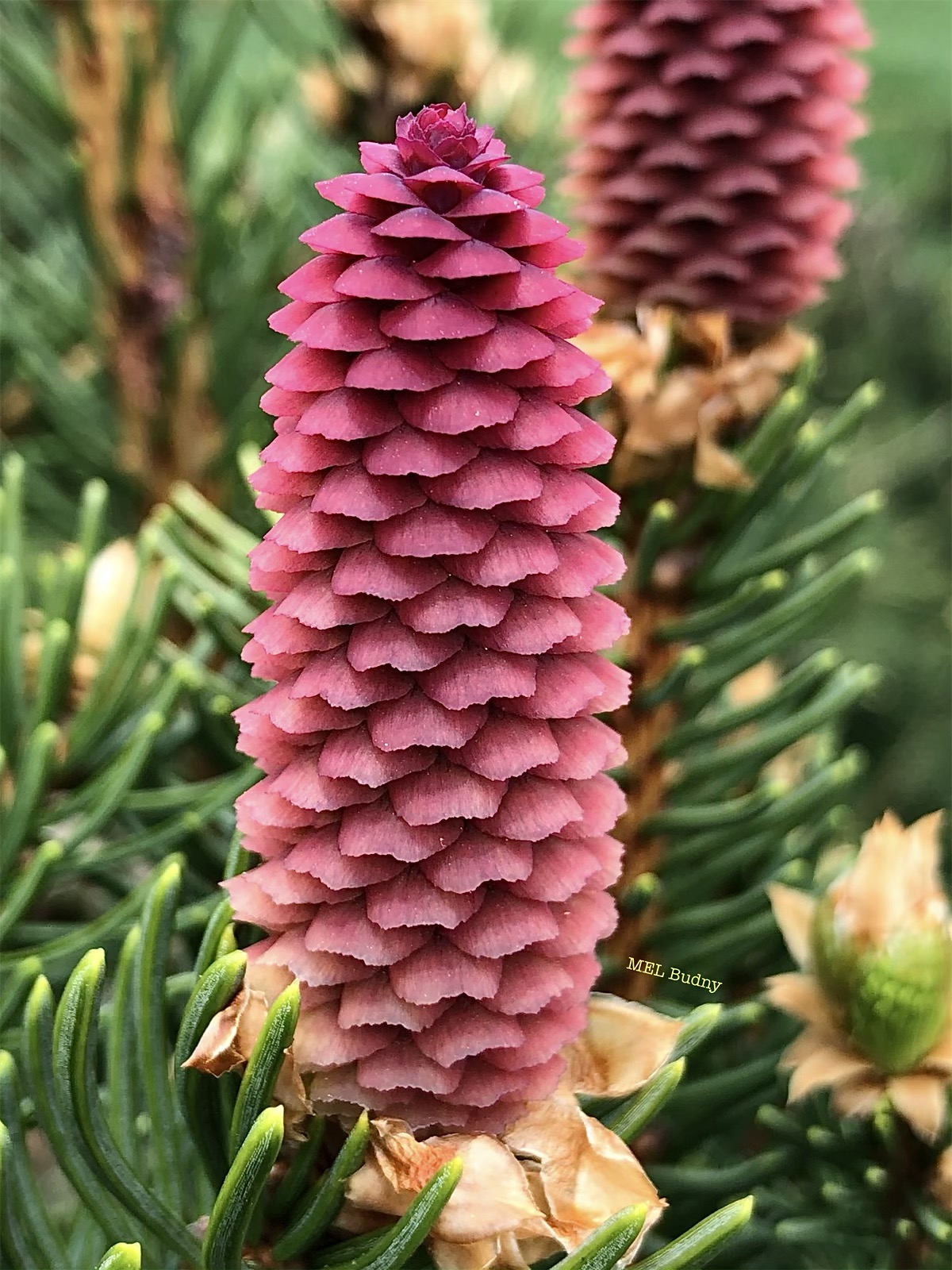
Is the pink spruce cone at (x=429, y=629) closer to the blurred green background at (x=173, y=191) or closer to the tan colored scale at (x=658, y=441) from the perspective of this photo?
the tan colored scale at (x=658, y=441)

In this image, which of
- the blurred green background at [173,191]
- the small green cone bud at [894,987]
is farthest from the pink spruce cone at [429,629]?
the blurred green background at [173,191]

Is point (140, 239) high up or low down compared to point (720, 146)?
up

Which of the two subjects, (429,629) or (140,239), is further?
(140,239)

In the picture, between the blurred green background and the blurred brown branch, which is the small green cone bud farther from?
the blurred brown branch

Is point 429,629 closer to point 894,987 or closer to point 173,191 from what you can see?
point 894,987

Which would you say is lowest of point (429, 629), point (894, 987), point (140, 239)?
point (894, 987)

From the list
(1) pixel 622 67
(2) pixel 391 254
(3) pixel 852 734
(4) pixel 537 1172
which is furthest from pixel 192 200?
(3) pixel 852 734

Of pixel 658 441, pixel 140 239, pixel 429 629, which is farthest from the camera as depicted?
pixel 140 239

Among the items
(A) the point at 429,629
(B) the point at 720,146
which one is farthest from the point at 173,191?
(A) the point at 429,629

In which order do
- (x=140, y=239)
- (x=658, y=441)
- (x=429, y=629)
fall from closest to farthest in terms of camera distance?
(x=429, y=629), (x=658, y=441), (x=140, y=239)
